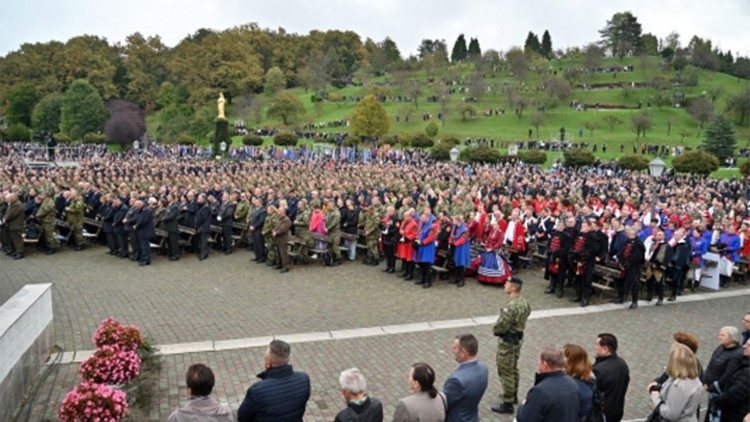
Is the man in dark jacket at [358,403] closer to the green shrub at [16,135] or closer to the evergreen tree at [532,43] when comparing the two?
the green shrub at [16,135]

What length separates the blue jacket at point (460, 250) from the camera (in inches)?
631

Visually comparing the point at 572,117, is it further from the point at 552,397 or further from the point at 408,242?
the point at 552,397

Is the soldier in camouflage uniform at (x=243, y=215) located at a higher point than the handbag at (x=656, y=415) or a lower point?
lower

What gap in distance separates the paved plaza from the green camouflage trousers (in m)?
0.40

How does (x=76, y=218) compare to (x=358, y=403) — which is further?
(x=76, y=218)

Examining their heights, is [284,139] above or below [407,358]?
above

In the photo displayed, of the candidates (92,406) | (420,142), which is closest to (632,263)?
(92,406)

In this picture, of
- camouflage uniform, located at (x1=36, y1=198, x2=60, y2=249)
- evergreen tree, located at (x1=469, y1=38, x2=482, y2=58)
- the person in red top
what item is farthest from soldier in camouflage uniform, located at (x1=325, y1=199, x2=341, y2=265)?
evergreen tree, located at (x1=469, y1=38, x2=482, y2=58)

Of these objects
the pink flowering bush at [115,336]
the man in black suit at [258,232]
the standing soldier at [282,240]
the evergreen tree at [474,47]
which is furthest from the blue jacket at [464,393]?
the evergreen tree at [474,47]

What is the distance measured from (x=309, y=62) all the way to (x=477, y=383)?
132805 mm

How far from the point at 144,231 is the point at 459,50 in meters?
145

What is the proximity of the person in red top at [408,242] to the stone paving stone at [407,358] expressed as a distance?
13.9ft

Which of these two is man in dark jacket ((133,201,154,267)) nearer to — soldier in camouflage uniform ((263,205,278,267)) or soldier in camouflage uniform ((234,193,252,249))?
soldier in camouflage uniform ((234,193,252,249))

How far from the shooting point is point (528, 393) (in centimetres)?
578
